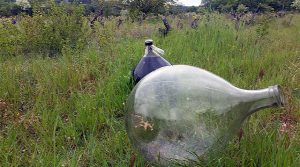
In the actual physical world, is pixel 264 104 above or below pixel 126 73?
Answer: above

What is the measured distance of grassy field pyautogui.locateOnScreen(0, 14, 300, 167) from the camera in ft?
4.16

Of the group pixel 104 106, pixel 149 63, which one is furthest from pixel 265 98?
pixel 104 106

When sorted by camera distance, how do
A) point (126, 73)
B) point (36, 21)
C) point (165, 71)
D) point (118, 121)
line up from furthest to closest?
point (36, 21) < point (126, 73) < point (118, 121) < point (165, 71)

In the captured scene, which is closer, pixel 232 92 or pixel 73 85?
pixel 232 92

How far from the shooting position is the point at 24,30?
3.81m

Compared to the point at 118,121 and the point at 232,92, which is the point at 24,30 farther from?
the point at 232,92

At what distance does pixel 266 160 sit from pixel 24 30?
3.46 m

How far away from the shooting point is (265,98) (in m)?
1.12

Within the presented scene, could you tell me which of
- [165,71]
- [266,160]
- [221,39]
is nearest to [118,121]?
[165,71]

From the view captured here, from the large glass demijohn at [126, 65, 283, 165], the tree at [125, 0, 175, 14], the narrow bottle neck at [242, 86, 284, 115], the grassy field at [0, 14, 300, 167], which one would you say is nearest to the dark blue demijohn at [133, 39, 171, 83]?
the grassy field at [0, 14, 300, 167]

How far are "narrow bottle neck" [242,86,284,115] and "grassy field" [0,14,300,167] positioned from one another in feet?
0.46

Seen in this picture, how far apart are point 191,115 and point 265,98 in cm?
27

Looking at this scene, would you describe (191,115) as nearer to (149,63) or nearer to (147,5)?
(149,63)

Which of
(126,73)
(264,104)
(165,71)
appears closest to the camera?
(264,104)
